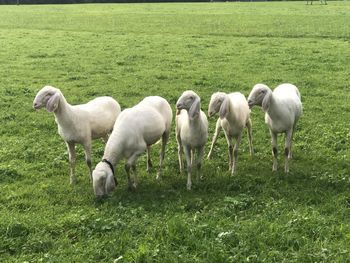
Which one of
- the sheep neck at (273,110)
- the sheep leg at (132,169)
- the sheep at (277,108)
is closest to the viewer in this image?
the sheep leg at (132,169)

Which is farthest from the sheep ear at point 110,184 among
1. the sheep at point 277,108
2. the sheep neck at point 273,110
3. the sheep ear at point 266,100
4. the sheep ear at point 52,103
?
the sheep neck at point 273,110

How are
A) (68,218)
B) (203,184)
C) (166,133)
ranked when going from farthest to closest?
(166,133) → (203,184) → (68,218)

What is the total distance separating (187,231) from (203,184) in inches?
75.2

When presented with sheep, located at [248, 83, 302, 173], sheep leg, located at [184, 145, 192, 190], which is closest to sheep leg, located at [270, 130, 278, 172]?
sheep, located at [248, 83, 302, 173]

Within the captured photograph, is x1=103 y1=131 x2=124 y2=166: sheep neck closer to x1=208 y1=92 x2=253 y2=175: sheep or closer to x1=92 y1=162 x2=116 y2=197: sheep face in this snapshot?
x1=92 y1=162 x2=116 y2=197: sheep face

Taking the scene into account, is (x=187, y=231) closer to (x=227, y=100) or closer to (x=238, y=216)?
(x=238, y=216)

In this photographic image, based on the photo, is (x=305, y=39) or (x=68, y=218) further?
(x=305, y=39)

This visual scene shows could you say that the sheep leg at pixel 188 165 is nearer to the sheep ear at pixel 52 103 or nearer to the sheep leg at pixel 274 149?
the sheep leg at pixel 274 149

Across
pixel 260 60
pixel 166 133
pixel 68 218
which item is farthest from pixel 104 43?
pixel 68 218

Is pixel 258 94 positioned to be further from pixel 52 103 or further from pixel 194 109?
pixel 52 103

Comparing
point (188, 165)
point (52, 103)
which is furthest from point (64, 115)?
point (188, 165)

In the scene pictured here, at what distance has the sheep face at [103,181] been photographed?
7.32 meters

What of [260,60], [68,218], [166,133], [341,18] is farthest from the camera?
[341,18]

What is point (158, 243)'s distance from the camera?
6129mm
